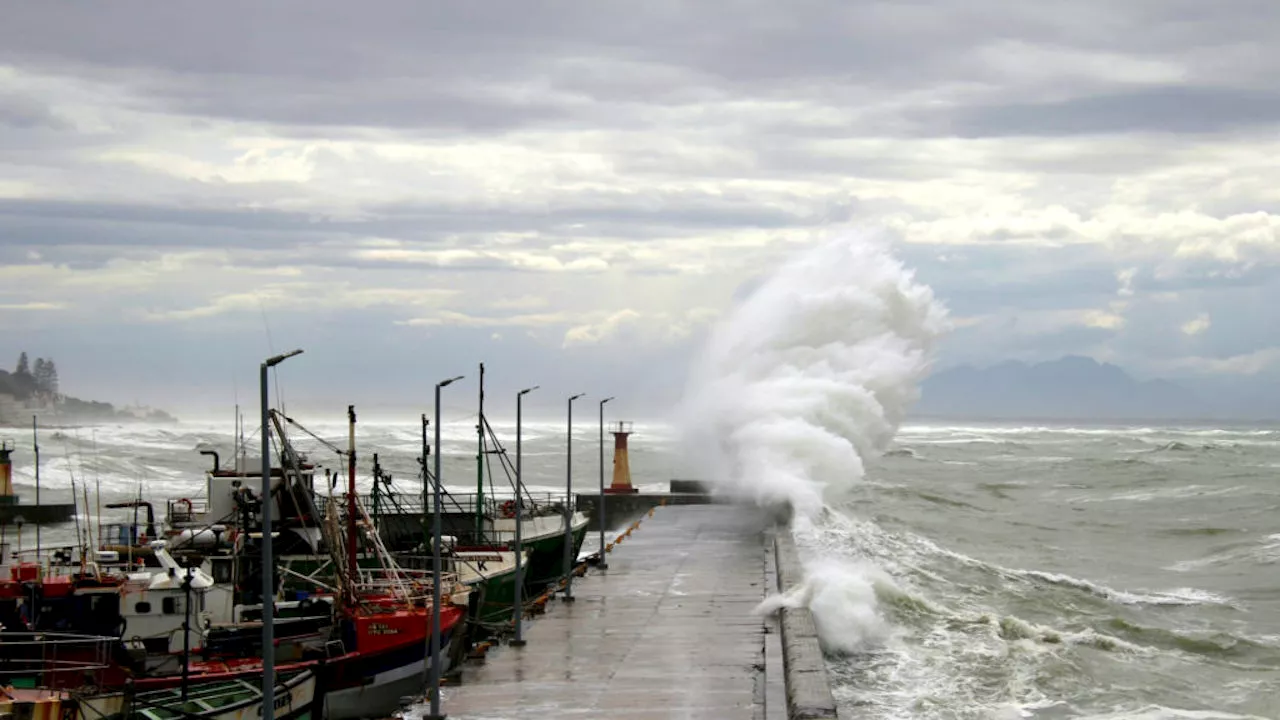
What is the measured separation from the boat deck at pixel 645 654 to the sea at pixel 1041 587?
1916 mm

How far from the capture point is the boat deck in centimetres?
2280

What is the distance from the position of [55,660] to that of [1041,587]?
25007 mm

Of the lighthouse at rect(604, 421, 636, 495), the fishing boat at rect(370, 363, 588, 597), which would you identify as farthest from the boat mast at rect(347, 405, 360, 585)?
the lighthouse at rect(604, 421, 636, 495)

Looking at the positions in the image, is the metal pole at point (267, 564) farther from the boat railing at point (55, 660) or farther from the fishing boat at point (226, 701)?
the boat railing at point (55, 660)

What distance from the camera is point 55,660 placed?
23.3m

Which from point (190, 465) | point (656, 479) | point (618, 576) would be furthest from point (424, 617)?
point (190, 465)

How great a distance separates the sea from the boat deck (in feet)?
6.28

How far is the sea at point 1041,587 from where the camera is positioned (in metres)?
26.9

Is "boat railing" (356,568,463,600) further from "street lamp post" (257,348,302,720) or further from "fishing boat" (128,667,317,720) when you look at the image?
"street lamp post" (257,348,302,720)

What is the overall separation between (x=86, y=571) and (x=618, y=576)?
13.8 m

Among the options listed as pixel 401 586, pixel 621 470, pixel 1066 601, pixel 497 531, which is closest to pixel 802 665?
pixel 401 586

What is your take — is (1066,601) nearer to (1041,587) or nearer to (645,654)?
(1041,587)

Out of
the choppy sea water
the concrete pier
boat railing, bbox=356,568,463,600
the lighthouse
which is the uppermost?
the lighthouse

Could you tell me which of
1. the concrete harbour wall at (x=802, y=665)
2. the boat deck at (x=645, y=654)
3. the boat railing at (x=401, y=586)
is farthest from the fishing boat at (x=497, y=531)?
the concrete harbour wall at (x=802, y=665)
